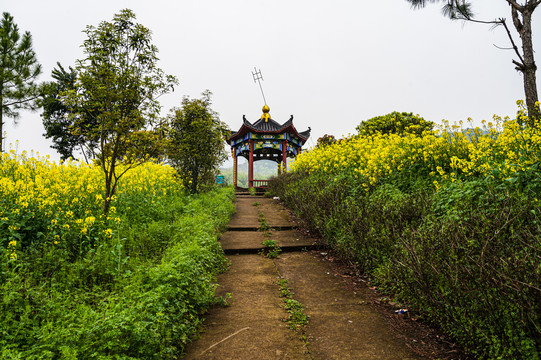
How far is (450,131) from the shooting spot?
18.5 feet

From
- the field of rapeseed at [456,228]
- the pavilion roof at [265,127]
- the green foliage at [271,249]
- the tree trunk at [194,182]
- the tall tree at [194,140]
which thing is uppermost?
the pavilion roof at [265,127]

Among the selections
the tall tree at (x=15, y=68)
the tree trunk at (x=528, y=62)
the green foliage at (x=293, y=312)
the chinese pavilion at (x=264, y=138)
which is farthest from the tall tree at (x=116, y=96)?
the tall tree at (x=15, y=68)

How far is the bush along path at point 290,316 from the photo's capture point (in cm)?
240

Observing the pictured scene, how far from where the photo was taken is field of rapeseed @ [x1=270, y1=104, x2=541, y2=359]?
191 cm

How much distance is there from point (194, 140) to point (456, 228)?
8386 mm

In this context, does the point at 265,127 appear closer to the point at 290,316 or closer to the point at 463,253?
the point at 290,316

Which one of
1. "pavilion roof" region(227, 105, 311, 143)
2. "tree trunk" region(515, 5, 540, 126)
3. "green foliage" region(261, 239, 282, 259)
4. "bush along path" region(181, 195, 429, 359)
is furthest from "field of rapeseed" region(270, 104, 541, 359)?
"pavilion roof" region(227, 105, 311, 143)

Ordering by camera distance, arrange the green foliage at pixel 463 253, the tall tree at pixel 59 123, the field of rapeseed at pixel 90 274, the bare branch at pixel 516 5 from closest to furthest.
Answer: the green foliage at pixel 463 253
the field of rapeseed at pixel 90 274
the bare branch at pixel 516 5
the tall tree at pixel 59 123

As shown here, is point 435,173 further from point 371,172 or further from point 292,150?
point 292,150

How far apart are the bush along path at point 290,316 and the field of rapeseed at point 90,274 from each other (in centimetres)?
29

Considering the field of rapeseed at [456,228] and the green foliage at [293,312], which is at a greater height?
the field of rapeseed at [456,228]

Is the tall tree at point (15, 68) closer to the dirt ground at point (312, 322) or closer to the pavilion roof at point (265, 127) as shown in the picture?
the pavilion roof at point (265, 127)

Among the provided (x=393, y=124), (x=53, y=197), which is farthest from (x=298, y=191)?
(x=393, y=124)

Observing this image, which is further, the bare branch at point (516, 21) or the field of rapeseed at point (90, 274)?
the bare branch at point (516, 21)
